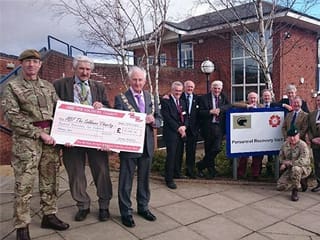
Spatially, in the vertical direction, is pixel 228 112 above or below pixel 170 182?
above

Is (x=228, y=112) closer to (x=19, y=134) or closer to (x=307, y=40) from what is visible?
(x=19, y=134)

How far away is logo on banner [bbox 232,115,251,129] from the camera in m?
5.79

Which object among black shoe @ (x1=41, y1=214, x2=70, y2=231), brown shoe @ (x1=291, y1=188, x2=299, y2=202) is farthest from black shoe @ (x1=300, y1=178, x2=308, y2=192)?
black shoe @ (x1=41, y1=214, x2=70, y2=231)

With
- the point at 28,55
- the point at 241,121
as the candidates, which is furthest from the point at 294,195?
the point at 28,55

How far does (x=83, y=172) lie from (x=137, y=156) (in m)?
0.70

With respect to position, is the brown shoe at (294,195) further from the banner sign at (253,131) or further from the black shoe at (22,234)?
the black shoe at (22,234)

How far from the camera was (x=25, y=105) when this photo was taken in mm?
3281

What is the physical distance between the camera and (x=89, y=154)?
12.8ft

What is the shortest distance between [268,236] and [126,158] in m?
1.90

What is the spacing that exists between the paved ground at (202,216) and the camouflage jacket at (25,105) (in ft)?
4.02

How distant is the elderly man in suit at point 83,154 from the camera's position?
12.4 ft

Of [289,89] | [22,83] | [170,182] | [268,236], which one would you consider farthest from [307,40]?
[22,83]

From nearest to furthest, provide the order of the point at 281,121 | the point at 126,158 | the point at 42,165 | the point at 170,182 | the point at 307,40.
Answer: the point at 42,165 → the point at 126,158 → the point at 170,182 → the point at 281,121 → the point at 307,40

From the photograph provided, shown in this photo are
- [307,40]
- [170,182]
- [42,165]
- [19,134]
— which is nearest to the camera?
[19,134]
